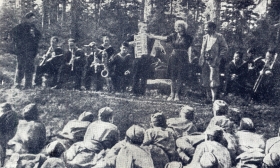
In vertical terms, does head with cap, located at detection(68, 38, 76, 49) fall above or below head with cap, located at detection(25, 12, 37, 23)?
below

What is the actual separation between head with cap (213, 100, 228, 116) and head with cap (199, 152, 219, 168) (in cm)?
116

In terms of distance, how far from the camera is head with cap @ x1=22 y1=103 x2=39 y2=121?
32.7 ft

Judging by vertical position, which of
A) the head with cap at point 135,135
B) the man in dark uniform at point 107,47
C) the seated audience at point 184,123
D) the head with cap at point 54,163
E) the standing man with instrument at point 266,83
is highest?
the man in dark uniform at point 107,47

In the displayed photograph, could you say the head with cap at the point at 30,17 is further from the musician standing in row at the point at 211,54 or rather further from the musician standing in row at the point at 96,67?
the musician standing in row at the point at 211,54

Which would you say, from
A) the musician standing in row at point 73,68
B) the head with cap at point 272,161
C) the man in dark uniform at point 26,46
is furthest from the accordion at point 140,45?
the head with cap at point 272,161

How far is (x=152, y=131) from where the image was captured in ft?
31.1

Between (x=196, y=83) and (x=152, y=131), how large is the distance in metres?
1.37

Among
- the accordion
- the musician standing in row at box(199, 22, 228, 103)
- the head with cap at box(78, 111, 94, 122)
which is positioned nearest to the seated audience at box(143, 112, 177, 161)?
the head with cap at box(78, 111, 94, 122)

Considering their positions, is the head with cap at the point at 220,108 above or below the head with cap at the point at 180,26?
below

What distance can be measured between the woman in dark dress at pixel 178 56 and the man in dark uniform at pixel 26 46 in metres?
2.45

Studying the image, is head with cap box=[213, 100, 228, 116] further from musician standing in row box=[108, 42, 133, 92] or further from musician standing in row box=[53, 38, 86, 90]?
musician standing in row box=[53, 38, 86, 90]

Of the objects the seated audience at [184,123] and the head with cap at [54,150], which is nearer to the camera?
the head with cap at [54,150]

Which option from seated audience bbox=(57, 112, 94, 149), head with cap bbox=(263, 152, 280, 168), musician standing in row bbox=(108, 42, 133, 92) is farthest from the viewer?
musician standing in row bbox=(108, 42, 133, 92)

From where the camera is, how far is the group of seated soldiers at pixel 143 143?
9039 mm
